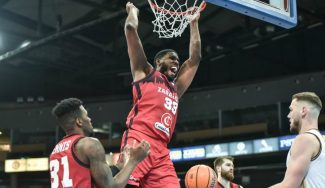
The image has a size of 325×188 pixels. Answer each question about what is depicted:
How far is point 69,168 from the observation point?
3.28 m

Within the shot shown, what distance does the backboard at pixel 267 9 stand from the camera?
4895 mm

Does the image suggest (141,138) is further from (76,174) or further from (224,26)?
(224,26)

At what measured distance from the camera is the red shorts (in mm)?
3786

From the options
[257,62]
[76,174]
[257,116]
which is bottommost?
[76,174]

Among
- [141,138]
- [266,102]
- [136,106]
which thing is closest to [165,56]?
[136,106]

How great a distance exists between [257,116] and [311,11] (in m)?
4.56

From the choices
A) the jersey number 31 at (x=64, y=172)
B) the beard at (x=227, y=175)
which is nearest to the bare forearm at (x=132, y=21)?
the jersey number 31 at (x=64, y=172)

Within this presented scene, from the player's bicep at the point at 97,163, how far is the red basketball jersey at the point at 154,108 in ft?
2.48

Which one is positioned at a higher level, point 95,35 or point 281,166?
point 95,35

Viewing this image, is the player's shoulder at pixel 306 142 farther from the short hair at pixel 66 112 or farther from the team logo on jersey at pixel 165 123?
the short hair at pixel 66 112

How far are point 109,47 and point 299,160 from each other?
13.9 metres

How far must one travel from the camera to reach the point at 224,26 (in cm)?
1541

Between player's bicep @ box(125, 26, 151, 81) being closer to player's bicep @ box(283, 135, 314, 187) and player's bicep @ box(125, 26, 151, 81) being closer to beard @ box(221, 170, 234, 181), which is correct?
player's bicep @ box(283, 135, 314, 187)

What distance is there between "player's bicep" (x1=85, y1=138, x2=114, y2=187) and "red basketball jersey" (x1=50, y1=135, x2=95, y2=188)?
0.17ft
